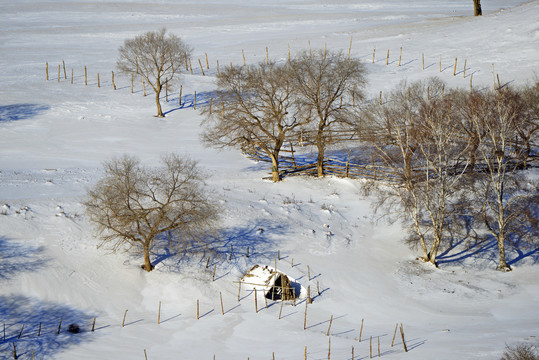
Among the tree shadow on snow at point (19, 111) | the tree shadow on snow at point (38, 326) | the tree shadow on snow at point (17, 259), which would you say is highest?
the tree shadow on snow at point (19, 111)

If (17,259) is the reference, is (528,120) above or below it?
above

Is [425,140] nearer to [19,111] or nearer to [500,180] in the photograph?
[500,180]

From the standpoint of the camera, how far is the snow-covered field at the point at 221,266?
830 inches

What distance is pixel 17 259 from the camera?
24859mm

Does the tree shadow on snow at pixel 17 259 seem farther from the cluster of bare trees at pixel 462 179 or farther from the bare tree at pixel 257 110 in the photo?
the cluster of bare trees at pixel 462 179

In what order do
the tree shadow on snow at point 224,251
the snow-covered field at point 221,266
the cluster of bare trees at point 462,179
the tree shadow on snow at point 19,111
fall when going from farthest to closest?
the tree shadow on snow at point 19,111, the tree shadow on snow at point 224,251, the cluster of bare trees at point 462,179, the snow-covered field at point 221,266

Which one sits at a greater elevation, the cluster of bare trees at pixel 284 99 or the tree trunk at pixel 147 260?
the cluster of bare trees at pixel 284 99

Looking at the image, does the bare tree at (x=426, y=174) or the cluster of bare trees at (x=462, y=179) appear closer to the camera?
the cluster of bare trees at (x=462, y=179)

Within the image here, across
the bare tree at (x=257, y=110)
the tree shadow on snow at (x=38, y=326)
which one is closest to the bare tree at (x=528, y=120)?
the bare tree at (x=257, y=110)

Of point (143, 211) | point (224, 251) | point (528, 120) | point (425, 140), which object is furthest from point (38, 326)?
point (528, 120)

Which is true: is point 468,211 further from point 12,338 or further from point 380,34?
point 380,34

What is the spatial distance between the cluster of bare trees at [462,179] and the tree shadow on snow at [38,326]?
14242mm

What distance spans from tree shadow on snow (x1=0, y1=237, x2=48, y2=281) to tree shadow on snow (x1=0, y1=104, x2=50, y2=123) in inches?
861

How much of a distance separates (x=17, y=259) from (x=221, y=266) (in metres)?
8.54
